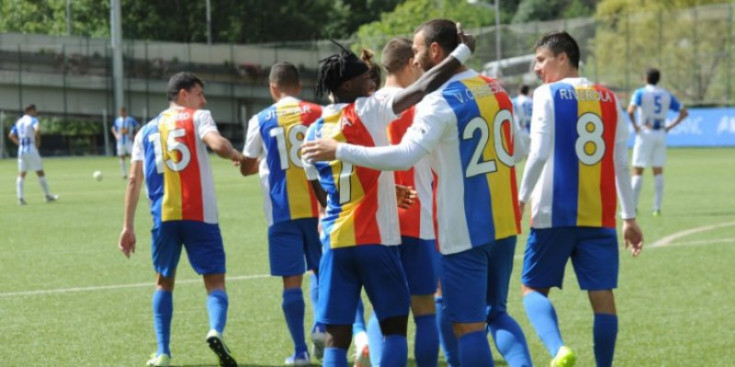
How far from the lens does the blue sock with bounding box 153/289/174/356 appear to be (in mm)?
7996

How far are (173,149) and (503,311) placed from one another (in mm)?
2864

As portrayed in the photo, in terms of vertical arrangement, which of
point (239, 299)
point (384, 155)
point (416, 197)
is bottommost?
point (239, 299)

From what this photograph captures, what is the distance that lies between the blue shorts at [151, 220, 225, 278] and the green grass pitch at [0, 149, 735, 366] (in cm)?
66

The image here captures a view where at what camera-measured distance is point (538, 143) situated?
6.73 metres

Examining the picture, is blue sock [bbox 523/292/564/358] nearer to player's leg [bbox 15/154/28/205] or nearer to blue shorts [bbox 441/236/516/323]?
blue shorts [bbox 441/236/516/323]

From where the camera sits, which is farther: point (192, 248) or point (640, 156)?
point (640, 156)

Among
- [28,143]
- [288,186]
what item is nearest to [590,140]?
[288,186]

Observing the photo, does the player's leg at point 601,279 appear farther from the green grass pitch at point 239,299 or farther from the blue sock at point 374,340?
the blue sock at point 374,340

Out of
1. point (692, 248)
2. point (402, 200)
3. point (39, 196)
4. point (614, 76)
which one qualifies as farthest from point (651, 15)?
point (402, 200)

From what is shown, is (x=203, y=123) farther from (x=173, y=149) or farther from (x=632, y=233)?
(x=632, y=233)

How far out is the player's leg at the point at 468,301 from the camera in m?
5.84

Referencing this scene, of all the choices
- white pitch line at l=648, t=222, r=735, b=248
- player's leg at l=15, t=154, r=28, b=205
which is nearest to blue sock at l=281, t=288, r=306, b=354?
white pitch line at l=648, t=222, r=735, b=248

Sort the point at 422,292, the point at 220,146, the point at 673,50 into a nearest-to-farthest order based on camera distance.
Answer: the point at 422,292
the point at 220,146
the point at 673,50

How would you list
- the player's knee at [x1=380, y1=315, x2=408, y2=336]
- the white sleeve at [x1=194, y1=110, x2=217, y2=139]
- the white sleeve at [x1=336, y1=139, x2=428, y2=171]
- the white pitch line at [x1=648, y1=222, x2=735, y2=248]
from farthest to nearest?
the white pitch line at [x1=648, y1=222, x2=735, y2=248], the white sleeve at [x1=194, y1=110, x2=217, y2=139], the player's knee at [x1=380, y1=315, x2=408, y2=336], the white sleeve at [x1=336, y1=139, x2=428, y2=171]
